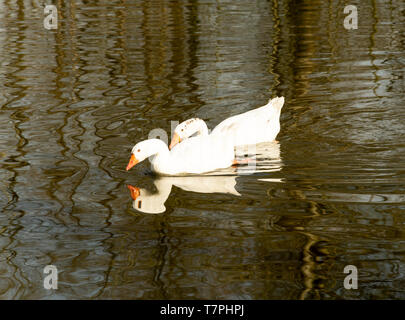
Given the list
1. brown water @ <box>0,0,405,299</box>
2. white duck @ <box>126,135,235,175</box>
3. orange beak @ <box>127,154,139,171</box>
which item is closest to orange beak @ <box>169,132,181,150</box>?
brown water @ <box>0,0,405,299</box>

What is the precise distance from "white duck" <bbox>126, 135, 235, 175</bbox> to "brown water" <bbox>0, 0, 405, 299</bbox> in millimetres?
161

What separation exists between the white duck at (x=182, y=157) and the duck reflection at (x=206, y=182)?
10 cm

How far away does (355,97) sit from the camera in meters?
12.1

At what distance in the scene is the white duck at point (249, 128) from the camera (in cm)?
1013

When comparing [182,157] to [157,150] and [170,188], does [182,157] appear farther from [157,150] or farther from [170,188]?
[170,188]

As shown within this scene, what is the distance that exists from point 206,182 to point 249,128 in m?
1.79

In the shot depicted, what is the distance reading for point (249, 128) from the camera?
411 inches
